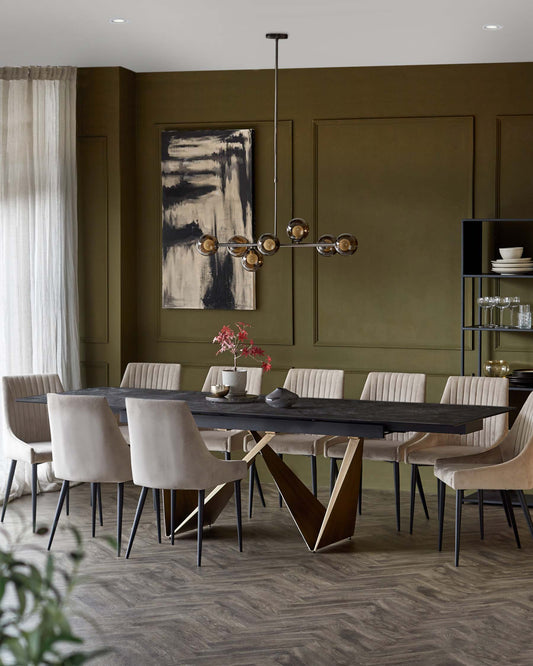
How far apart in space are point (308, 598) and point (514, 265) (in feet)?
9.62

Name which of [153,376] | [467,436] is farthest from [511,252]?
[153,376]

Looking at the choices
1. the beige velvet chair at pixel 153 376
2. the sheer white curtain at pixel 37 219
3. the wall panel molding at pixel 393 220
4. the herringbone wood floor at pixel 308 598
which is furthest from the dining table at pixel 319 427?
the wall panel molding at pixel 393 220

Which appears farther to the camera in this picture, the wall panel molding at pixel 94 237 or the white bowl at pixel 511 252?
the wall panel molding at pixel 94 237

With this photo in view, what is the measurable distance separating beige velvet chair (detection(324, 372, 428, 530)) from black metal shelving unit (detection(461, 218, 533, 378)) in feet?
1.74

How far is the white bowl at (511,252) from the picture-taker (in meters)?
5.99

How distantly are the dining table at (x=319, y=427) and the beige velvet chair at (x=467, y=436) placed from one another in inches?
12.0

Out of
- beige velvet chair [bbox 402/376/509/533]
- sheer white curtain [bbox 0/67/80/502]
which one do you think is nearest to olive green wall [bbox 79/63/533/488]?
sheer white curtain [bbox 0/67/80/502]

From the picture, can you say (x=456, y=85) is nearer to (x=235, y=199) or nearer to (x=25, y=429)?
(x=235, y=199)

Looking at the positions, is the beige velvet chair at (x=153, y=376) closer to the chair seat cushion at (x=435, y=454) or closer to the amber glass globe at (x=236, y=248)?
the amber glass globe at (x=236, y=248)

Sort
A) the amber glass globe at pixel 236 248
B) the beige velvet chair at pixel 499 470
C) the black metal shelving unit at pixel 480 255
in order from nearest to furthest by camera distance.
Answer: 1. the beige velvet chair at pixel 499 470
2. the amber glass globe at pixel 236 248
3. the black metal shelving unit at pixel 480 255

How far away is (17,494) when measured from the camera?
622 cm

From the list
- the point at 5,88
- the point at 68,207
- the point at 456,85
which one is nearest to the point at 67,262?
the point at 68,207

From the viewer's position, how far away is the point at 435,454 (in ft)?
17.3

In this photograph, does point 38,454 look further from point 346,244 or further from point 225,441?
point 346,244
